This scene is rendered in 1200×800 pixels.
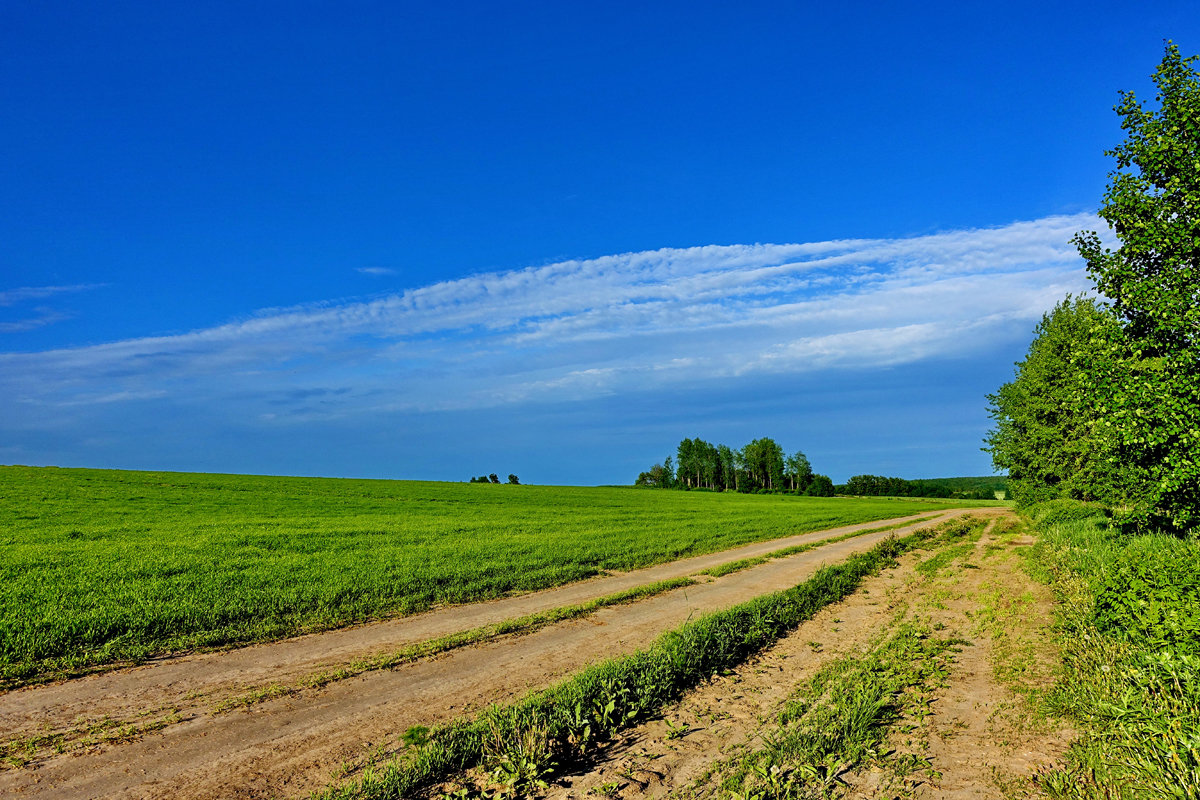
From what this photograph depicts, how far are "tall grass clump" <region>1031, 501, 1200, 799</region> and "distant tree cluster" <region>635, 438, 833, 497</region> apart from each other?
151472 mm

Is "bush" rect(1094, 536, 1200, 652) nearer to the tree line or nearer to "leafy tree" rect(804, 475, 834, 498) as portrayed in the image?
the tree line

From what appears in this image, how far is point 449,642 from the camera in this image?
443 inches

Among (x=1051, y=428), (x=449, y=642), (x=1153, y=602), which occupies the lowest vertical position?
(x=449, y=642)

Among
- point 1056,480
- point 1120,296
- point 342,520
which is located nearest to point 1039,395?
point 1056,480

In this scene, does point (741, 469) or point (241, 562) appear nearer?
point (241, 562)

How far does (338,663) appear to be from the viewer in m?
10.1

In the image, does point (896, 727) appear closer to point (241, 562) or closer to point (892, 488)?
point (241, 562)

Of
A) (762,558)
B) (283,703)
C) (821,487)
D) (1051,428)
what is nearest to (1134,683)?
(283,703)

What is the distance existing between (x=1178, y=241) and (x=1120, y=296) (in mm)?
1836

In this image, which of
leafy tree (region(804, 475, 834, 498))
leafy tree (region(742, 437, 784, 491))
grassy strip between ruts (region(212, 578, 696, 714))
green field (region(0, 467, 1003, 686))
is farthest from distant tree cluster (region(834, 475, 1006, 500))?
grassy strip between ruts (region(212, 578, 696, 714))

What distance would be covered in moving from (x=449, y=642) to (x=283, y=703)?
3.40 metres

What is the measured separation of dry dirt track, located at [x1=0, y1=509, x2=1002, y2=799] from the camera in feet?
20.4

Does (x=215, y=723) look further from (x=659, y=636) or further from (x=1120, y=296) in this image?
(x=1120, y=296)

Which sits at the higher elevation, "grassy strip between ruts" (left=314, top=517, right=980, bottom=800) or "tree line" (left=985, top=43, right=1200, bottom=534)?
"tree line" (left=985, top=43, right=1200, bottom=534)
